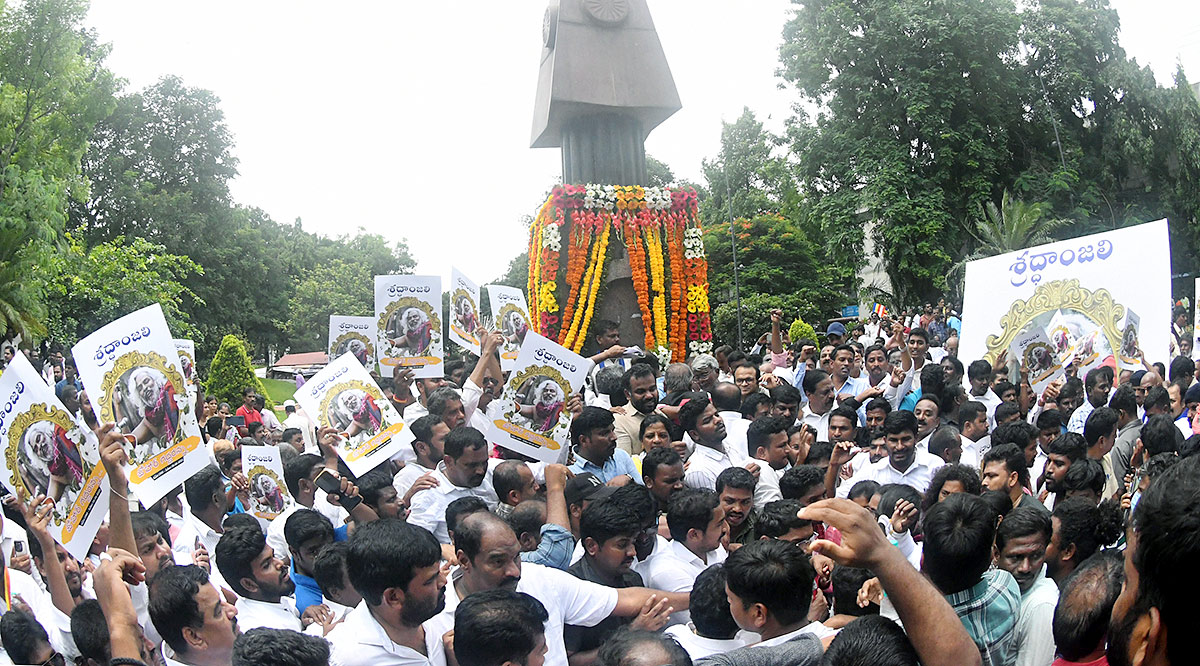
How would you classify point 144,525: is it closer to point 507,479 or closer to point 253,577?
point 253,577

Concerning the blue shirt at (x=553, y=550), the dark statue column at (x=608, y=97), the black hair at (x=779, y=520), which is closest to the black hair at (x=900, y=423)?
the black hair at (x=779, y=520)

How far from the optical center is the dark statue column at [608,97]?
1382 centimetres

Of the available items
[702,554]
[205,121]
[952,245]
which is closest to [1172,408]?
[702,554]

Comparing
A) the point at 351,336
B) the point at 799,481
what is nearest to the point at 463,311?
the point at 351,336

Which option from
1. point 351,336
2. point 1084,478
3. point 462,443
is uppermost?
point 351,336

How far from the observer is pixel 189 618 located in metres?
3.21

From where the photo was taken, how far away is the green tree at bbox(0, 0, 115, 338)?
16.8 metres

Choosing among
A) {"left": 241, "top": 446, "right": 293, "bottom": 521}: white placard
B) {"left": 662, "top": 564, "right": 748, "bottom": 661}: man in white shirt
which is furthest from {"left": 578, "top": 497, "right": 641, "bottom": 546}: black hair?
{"left": 241, "top": 446, "right": 293, "bottom": 521}: white placard

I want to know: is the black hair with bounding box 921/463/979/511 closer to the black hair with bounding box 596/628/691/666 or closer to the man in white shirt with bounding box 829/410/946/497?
the man in white shirt with bounding box 829/410/946/497

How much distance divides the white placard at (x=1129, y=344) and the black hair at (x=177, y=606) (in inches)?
273

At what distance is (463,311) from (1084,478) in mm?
4590

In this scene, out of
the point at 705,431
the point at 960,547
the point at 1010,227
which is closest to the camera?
the point at 960,547

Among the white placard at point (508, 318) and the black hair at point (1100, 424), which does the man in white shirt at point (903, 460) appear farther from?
the white placard at point (508, 318)

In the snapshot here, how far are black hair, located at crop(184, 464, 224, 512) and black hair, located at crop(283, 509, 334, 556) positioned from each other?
1150mm
